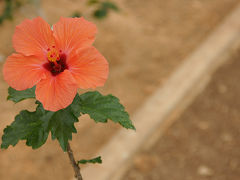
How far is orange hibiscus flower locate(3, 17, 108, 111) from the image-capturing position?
0.86 meters

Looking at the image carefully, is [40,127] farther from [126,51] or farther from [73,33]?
[126,51]

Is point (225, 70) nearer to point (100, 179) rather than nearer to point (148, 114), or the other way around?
point (148, 114)

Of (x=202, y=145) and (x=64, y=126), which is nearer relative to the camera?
(x=64, y=126)

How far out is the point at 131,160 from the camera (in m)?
2.68

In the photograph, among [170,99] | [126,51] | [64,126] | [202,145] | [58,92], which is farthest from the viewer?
[126,51]

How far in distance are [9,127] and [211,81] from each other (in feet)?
8.63

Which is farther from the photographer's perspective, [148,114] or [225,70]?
[225,70]

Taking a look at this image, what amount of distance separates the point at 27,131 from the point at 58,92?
0.67 ft

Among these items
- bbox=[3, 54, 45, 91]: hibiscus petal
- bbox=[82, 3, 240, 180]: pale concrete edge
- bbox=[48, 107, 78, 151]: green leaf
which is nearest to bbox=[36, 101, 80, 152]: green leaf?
bbox=[48, 107, 78, 151]: green leaf

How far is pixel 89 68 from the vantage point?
0.89 metres

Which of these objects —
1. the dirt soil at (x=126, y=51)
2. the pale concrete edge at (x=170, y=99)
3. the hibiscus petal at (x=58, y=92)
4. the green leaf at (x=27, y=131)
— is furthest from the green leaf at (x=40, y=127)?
the dirt soil at (x=126, y=51)

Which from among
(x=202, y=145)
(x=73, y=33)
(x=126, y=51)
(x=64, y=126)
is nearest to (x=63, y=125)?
(x=64, y=126)

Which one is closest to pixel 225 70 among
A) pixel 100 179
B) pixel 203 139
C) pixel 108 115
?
pixel 203 139

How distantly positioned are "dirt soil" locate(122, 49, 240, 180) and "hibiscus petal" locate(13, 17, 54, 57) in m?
1.88
